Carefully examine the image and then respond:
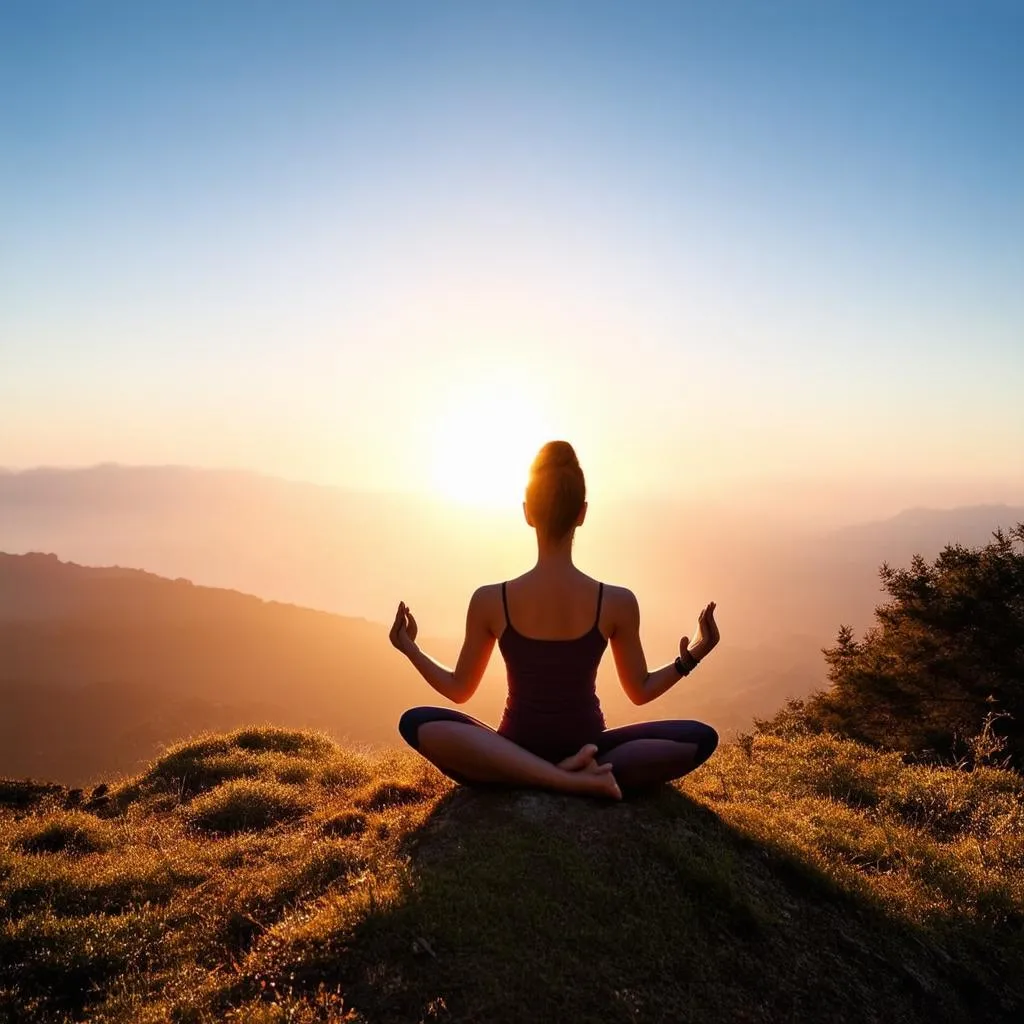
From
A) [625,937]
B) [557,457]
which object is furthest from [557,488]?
[625,937]

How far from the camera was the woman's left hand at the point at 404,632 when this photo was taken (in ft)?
19.9

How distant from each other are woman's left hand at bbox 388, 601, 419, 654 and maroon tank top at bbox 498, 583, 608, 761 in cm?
72

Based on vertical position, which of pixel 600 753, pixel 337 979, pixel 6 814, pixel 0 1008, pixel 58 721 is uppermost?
pixel 600 753

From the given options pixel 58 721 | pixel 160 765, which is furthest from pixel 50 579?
pixel 160 765

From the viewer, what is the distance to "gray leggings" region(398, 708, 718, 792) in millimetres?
6191

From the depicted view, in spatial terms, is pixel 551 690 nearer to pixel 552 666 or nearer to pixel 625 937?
pixel 552 666

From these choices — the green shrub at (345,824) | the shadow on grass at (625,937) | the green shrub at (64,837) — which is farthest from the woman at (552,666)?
the green shrub at (64,837)

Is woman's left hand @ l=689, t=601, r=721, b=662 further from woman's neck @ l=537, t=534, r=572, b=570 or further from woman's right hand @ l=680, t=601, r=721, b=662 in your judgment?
woman's neck @ l=537, t=534, r=572, b=570

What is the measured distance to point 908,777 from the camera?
9.60 m

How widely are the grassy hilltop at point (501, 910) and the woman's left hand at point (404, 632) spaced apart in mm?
1397

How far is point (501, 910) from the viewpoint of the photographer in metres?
4.63

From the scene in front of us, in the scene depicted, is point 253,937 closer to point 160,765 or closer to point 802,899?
point 802,899

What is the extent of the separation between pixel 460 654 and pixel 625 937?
2.39 metres

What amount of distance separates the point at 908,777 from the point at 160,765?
31.6 feet
